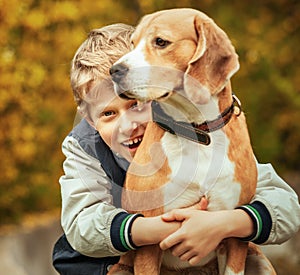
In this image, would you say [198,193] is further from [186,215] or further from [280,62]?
[280,62]

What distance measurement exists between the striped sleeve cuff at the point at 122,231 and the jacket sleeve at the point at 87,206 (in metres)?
0.02

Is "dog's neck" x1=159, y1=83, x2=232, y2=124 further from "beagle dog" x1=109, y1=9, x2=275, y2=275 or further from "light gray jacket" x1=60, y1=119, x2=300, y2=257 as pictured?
"light gray jacket" x1=60, y1=119, x2=300, y2=257

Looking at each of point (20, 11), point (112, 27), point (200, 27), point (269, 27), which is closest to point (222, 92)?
point (200, 27)

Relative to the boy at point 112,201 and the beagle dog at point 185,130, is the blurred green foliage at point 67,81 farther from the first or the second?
the beagle dog at point 185,130

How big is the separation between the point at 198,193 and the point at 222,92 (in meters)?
0.34

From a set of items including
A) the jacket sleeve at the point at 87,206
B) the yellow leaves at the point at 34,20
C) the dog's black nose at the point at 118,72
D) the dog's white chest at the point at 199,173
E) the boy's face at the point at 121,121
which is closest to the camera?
the dog's black nose at the point at 118,72

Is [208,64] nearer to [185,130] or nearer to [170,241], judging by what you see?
[185,130]

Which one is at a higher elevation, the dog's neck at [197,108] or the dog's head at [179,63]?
the dog's head at [179,63]

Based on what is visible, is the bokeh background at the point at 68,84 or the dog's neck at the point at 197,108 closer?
the dog's neck at the point at 197,108

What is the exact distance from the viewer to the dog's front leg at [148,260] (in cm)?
244

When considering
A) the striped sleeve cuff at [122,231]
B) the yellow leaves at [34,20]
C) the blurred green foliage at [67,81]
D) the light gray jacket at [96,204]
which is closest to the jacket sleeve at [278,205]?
the light gray jacket at [96,204]

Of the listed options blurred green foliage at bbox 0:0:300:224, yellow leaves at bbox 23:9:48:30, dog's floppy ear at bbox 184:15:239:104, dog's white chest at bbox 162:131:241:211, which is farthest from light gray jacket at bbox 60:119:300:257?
yellow leaves at bbox 23:9:48:30

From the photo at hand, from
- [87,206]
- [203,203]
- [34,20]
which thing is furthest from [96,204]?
[34,20]

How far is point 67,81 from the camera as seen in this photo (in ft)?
26.1
